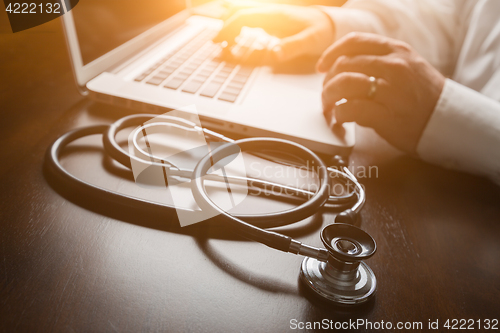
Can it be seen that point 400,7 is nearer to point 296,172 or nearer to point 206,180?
point 296,172

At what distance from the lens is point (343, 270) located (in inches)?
12.3

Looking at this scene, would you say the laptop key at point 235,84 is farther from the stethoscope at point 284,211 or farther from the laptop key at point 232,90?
the stethoscope at point 284,211

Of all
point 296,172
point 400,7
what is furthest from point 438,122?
point 400,7

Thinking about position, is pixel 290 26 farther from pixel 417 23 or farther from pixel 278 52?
pixel 417 23

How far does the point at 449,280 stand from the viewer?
0.35 metres

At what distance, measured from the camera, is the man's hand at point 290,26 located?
85 cm

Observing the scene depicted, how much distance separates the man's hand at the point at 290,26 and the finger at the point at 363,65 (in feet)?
0.75

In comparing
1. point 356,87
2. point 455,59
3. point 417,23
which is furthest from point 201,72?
point 455,59

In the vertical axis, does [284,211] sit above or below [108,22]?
below

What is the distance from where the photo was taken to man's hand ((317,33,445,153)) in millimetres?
561

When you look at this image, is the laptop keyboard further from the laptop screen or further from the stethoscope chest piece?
the stethoscope chest piece

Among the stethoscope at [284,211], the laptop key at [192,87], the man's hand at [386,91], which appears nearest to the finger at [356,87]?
the man's hand at [386,91]

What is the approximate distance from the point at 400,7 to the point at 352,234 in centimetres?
93

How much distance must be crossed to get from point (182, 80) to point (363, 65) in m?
0.36
